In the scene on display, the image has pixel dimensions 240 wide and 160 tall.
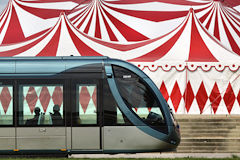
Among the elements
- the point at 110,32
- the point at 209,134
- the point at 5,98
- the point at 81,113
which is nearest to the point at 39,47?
the point at 110,32

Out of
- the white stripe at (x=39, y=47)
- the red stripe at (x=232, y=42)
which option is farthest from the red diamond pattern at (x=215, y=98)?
the white stripe at (x=39, y=47)

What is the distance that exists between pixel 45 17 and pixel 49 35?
7.44 m

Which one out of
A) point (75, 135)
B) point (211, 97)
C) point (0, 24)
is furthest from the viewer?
point (0, 24)

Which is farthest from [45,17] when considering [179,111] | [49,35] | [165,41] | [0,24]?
[179,111]

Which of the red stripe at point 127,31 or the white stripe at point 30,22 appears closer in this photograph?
the red stripe at point 127,31

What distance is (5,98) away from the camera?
38.8 ft

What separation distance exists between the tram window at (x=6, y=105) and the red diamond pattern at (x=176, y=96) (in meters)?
9.44

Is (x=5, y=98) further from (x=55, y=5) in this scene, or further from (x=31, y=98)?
(x=55, y=5)

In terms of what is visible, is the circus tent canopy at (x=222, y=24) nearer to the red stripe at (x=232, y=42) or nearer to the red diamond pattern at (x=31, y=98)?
the red stripe at (x=232, y=42)

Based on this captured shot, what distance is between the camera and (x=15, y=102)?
1176 centimetres

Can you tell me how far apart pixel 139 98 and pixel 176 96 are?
27.5 ft

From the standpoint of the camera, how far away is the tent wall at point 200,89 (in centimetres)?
1986

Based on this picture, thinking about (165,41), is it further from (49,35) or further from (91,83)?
(91,83)

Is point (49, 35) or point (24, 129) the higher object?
point (49, 35)
